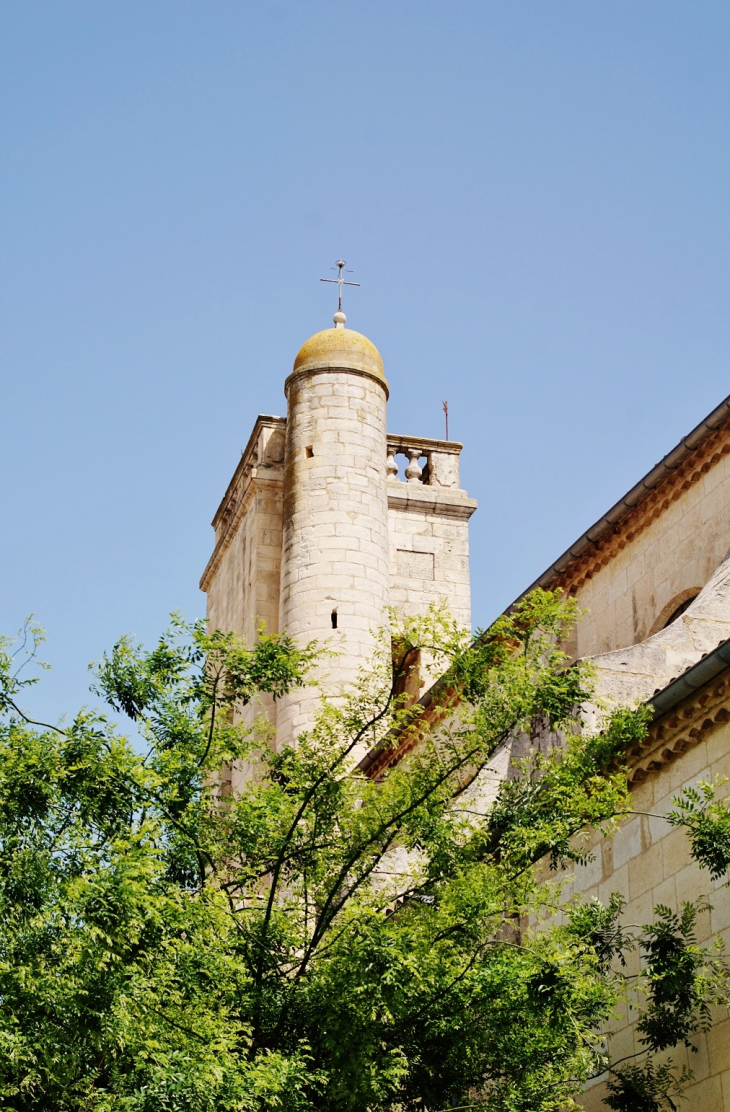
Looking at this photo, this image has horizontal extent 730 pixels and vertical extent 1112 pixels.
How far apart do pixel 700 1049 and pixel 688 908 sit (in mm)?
796

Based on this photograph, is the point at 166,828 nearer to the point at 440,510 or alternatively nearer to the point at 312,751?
the point at 312,751

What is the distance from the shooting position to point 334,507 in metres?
21.5

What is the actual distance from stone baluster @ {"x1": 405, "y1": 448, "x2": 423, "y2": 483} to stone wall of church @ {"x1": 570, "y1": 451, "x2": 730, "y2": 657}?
6.63 metres

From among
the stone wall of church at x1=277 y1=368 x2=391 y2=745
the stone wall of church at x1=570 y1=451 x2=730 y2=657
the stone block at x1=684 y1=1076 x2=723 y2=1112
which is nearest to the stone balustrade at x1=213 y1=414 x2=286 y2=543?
the stone wall of church at x1=277 y1=368 x2=391 y2=745

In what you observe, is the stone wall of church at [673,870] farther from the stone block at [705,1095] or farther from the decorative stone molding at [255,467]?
the decorative stone molding at [255,467]

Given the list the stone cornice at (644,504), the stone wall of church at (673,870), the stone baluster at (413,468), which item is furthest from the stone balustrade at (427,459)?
the stone wall of church at (673,870)

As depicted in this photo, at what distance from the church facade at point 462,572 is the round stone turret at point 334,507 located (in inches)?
0.9

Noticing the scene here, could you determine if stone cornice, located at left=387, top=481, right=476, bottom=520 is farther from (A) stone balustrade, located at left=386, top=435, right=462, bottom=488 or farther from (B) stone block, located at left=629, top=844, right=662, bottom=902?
(B) stone block, located at left=629, top=844, right=662, bottom=902

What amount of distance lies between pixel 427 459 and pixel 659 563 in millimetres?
8632

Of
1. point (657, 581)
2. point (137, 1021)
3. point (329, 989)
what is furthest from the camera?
point (657, 581)

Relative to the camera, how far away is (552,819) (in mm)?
9859

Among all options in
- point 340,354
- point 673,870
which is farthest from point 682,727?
point 340,354

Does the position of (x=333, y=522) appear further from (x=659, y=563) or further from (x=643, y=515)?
(x=659, y=563)

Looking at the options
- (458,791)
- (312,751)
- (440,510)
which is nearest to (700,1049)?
(458,791)
